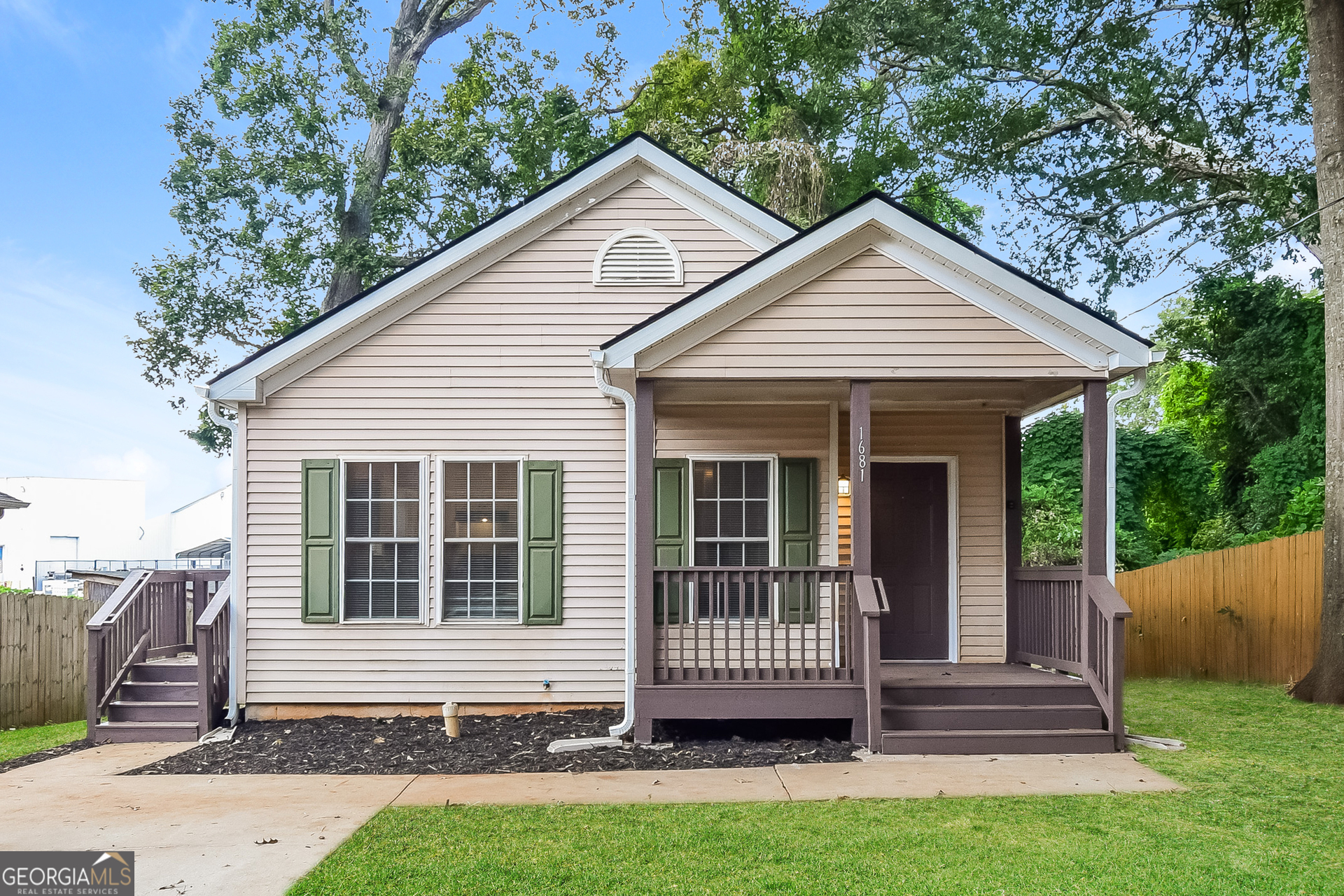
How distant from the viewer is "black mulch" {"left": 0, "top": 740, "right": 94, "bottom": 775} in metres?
7.76

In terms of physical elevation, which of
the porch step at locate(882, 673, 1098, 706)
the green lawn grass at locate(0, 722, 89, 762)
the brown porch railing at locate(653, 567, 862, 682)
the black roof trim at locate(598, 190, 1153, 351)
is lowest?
the green lawn grass at locate(0, 722, 89, 762)

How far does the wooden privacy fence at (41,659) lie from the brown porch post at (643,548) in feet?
21.7

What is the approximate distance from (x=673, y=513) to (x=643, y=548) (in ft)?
4.99

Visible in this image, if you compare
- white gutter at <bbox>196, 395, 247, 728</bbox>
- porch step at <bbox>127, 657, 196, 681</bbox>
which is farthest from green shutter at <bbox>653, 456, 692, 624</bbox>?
porch step at <bbox>127, 657, 196, 681</bbox>

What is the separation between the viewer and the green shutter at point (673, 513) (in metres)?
9.02

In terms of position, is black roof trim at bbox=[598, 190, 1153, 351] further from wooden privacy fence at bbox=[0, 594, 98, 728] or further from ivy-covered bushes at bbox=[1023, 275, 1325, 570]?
ivy-covered bushes at bbox=[1023, 275, 1325, 570]

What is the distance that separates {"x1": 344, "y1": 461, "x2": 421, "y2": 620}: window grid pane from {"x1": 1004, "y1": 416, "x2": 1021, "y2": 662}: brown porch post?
18.2 feet

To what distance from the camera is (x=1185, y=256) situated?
1756 cm

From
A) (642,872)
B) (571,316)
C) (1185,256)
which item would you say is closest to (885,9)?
(1185,256)

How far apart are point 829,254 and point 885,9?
1268 cm

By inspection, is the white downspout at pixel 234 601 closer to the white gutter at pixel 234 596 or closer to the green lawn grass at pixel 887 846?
the white gutter at pixel 234 596

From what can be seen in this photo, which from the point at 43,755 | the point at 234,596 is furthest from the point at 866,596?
the point at 43,755

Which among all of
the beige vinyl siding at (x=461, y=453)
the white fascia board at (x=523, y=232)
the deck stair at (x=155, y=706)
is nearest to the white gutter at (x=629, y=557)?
the beige vinyl siding at (x=461, y=453)

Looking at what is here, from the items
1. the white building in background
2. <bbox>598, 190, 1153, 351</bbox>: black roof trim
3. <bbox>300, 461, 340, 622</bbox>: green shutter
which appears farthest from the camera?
the white building in background
